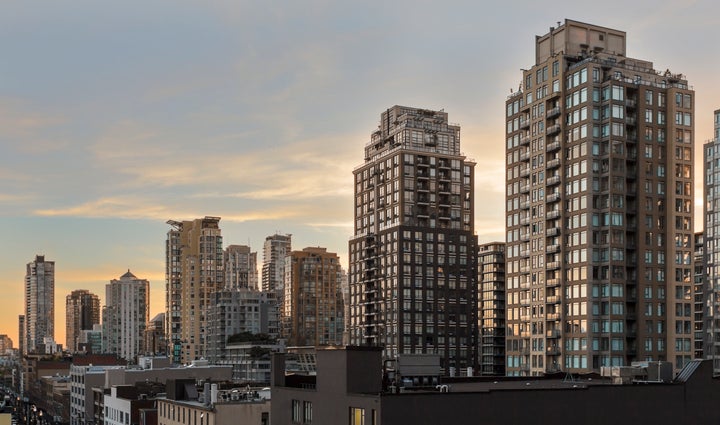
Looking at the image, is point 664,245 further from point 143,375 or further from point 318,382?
point 318,382

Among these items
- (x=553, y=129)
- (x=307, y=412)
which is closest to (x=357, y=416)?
(x=307, y=412)

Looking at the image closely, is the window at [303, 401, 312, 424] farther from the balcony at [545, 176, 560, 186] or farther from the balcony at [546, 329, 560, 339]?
the balcony at [545, 176, 560, 186]

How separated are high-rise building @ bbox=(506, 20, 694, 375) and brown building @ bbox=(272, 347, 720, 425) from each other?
88172mm

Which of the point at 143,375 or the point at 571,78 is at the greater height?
the point at 571,78

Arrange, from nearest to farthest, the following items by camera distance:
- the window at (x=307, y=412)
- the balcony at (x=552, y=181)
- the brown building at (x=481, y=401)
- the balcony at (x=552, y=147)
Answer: the brown building at (x=481, y=401)
the window at (x=307, y=412)
the balcony at (x=552, y=181)
the balcony at (x=552, y=147)

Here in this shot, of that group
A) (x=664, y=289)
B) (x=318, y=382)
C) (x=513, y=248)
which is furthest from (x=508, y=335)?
(x=318, y=382)

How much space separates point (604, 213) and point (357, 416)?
112431 mm

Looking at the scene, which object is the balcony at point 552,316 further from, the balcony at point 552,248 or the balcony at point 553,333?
the balcony at point 552,248

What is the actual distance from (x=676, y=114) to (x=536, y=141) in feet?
89.1

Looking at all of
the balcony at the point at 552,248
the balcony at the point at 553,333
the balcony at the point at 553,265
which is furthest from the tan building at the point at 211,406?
the balcony at the point at 552,248

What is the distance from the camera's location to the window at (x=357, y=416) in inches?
2603

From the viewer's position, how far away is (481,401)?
217ft

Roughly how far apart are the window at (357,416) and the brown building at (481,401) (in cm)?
7

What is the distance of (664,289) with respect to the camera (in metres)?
170
